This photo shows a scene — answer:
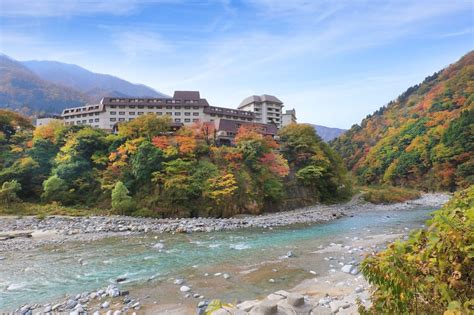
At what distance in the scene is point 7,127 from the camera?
33.6 meters

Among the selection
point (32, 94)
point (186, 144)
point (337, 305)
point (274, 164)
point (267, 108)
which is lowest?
point (337, 305)

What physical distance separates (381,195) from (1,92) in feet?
412

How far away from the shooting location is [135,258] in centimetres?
1204

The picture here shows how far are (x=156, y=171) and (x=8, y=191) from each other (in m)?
12.7

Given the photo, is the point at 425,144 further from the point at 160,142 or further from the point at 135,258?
the point at 135,258

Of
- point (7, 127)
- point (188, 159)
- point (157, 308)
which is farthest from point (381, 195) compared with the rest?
point (7, 127)

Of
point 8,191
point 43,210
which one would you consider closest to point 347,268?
point 43,210

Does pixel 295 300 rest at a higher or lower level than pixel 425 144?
lower

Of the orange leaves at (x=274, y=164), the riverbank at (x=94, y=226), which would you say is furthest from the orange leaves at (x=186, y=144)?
the orange leaves at (x=274, y=164)

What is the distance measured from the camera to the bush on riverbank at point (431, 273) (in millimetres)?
2242

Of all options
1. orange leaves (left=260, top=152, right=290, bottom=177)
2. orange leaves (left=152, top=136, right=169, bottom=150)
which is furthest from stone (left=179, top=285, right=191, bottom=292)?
orange leaves (left=260, top=152, right=290, bottom=177)

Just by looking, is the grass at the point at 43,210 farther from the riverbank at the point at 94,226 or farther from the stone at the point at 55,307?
the stone at the point at 55,307

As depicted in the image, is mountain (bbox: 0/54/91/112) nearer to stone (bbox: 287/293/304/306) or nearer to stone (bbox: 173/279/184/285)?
stone (bbox: 173/279/184/285)

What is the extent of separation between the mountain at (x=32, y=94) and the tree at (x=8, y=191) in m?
80.1
